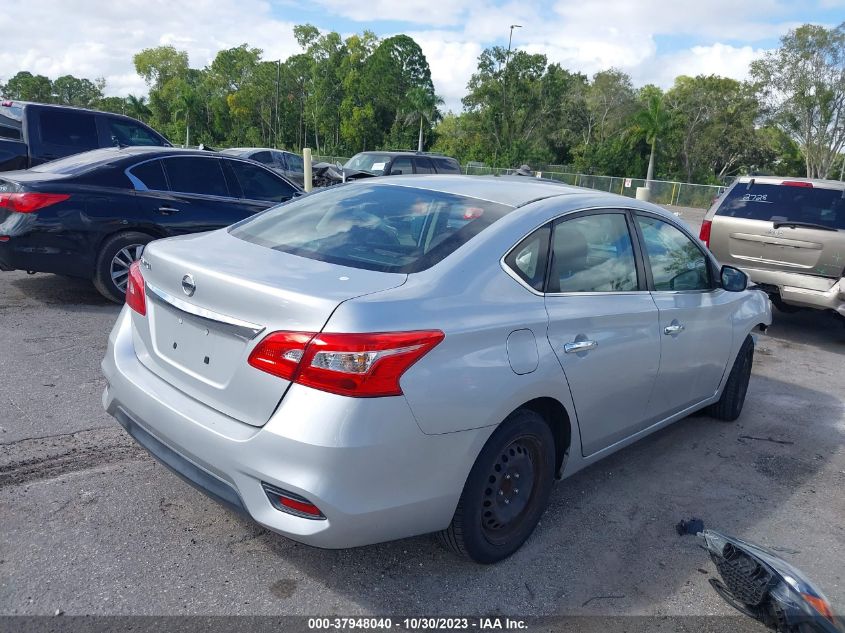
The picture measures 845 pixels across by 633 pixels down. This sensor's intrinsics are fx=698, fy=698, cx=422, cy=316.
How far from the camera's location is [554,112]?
207 feet

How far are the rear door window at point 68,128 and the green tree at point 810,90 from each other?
53.3 m

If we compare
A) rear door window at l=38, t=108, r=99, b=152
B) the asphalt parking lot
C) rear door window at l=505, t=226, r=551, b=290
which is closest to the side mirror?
the asphalt parking lot

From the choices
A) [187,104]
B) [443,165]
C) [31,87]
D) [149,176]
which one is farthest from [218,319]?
[31,87]

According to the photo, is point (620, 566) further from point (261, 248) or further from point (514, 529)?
point (261, 248)

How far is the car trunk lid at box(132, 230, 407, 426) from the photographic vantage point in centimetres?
251

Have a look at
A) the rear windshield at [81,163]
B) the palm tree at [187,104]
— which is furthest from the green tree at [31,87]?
the rear windshield at [81,163]

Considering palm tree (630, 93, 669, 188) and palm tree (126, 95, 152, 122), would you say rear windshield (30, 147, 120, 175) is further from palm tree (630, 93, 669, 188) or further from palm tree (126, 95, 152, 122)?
palm tree (126, 95, 152, 122)

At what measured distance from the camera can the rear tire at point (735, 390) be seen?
16.5 ft

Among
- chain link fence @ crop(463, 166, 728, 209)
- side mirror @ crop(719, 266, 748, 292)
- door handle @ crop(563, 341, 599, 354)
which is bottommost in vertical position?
chain link fence @ crop(463, 166, 728, 209)

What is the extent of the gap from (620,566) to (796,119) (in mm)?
58618

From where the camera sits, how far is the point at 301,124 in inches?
3046

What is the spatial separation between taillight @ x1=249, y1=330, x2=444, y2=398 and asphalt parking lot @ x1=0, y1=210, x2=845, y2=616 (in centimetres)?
96

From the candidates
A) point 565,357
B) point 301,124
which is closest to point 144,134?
point 565,357

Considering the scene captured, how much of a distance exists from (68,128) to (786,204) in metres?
9.19
